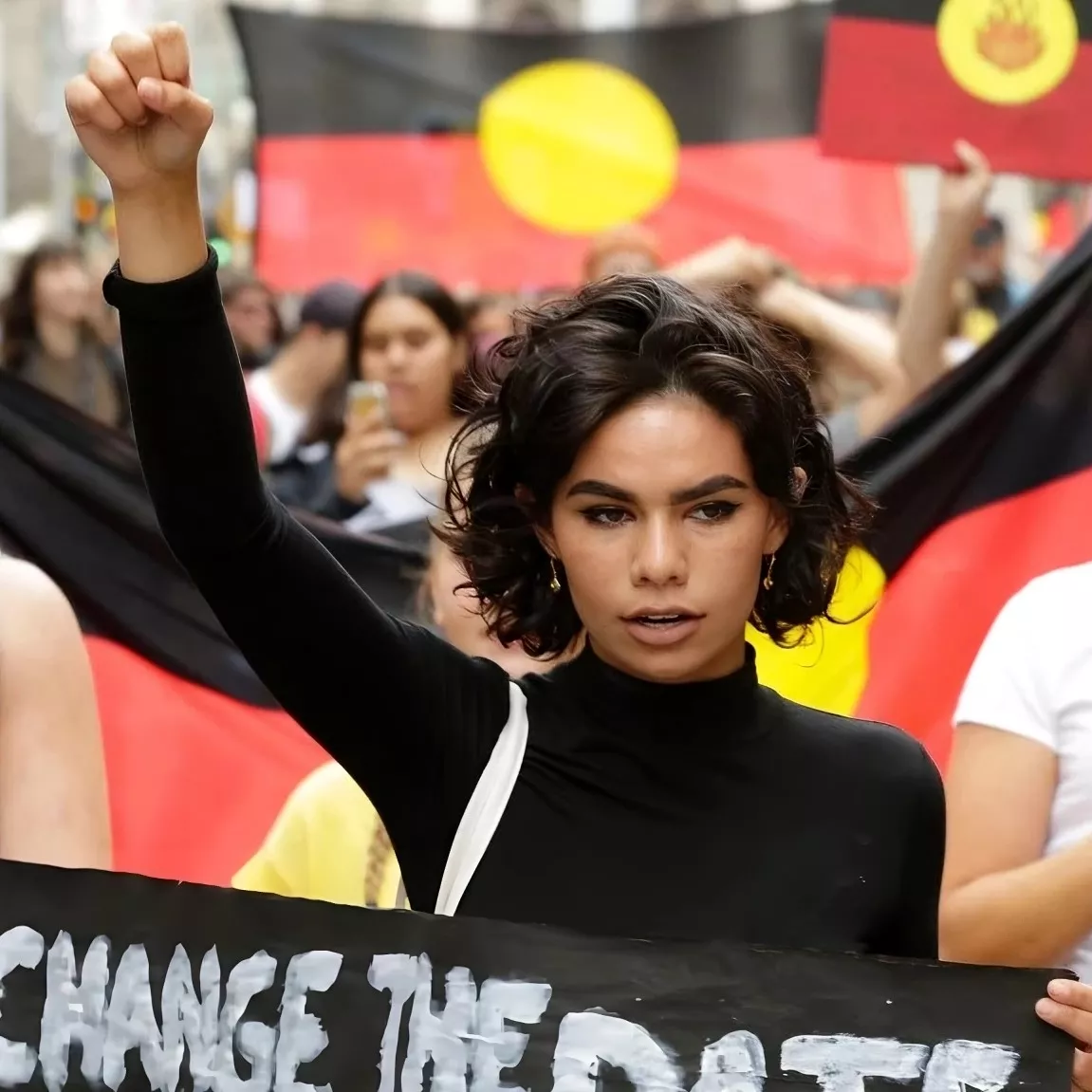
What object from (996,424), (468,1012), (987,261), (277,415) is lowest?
(468,1012)

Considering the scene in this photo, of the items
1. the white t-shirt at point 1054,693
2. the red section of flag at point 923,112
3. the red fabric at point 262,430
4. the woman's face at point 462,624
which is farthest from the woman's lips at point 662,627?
the red fabric at point 262,430

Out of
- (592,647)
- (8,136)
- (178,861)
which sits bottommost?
(178,861)

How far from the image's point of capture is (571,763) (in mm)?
1595

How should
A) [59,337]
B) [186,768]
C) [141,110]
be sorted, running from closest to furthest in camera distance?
[141,110] < [186,768] < [59,337]

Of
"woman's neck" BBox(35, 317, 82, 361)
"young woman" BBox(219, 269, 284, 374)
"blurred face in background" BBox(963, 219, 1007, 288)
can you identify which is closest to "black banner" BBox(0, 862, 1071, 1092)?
"woman's neck" BBox(35, 317, 82, 361)

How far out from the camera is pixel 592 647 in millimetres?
1638

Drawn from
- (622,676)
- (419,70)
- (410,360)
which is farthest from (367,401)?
(622,676)

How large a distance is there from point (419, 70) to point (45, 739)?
3501 millimetres

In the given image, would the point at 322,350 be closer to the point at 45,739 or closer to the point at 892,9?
the point at 892,9

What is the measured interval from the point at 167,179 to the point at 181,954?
26.3 inches

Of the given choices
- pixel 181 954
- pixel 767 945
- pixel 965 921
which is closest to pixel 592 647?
pixel 767 945

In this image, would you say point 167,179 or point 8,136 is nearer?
point 167,179

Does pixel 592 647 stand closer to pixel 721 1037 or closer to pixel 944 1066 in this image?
pixel 721 1037

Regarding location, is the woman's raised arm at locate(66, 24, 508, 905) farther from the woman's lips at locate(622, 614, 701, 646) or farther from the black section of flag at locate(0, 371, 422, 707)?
the black section of flag at locate(0, 371, 422, 707)
